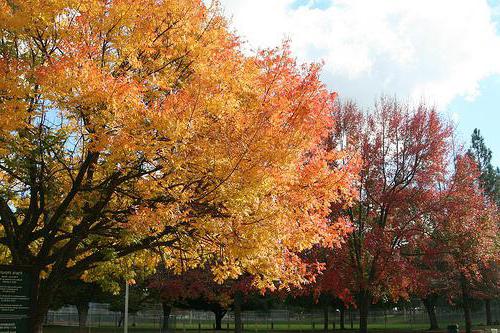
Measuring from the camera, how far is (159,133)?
873 centimetres

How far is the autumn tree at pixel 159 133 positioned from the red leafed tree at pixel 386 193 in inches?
435

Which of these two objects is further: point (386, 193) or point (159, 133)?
point (386, 193)

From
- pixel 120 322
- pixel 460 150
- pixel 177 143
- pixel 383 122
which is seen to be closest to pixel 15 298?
pixel 177 143

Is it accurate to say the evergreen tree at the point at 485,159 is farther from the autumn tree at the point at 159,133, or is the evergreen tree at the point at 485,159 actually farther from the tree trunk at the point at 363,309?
the autumn tree at the point at 159,133

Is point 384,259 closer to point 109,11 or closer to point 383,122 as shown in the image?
point 383,122

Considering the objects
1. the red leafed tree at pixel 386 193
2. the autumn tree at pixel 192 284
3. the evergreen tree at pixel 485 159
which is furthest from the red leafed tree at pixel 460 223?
the evergreen tree at pixel 485 159

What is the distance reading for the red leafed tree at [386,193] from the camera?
2184 centimetres

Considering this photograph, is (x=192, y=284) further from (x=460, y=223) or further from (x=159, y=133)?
(x=159, y=133)

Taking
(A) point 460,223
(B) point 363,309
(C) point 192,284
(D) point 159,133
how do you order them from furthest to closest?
(C) point 192,284 → (B) point 363,309 → (A) point 460,223 → (D) point 159,133

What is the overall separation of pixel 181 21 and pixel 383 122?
15.2 metres

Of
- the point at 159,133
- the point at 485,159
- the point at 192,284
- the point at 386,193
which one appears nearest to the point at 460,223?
the point at 386,193

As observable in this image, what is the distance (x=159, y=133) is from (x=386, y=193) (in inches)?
625

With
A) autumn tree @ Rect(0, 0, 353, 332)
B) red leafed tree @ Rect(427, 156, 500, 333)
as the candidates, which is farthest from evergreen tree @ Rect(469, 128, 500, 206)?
autumn tree @ Rect(0, 0, 353, 332)

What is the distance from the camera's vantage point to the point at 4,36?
32.8ft
